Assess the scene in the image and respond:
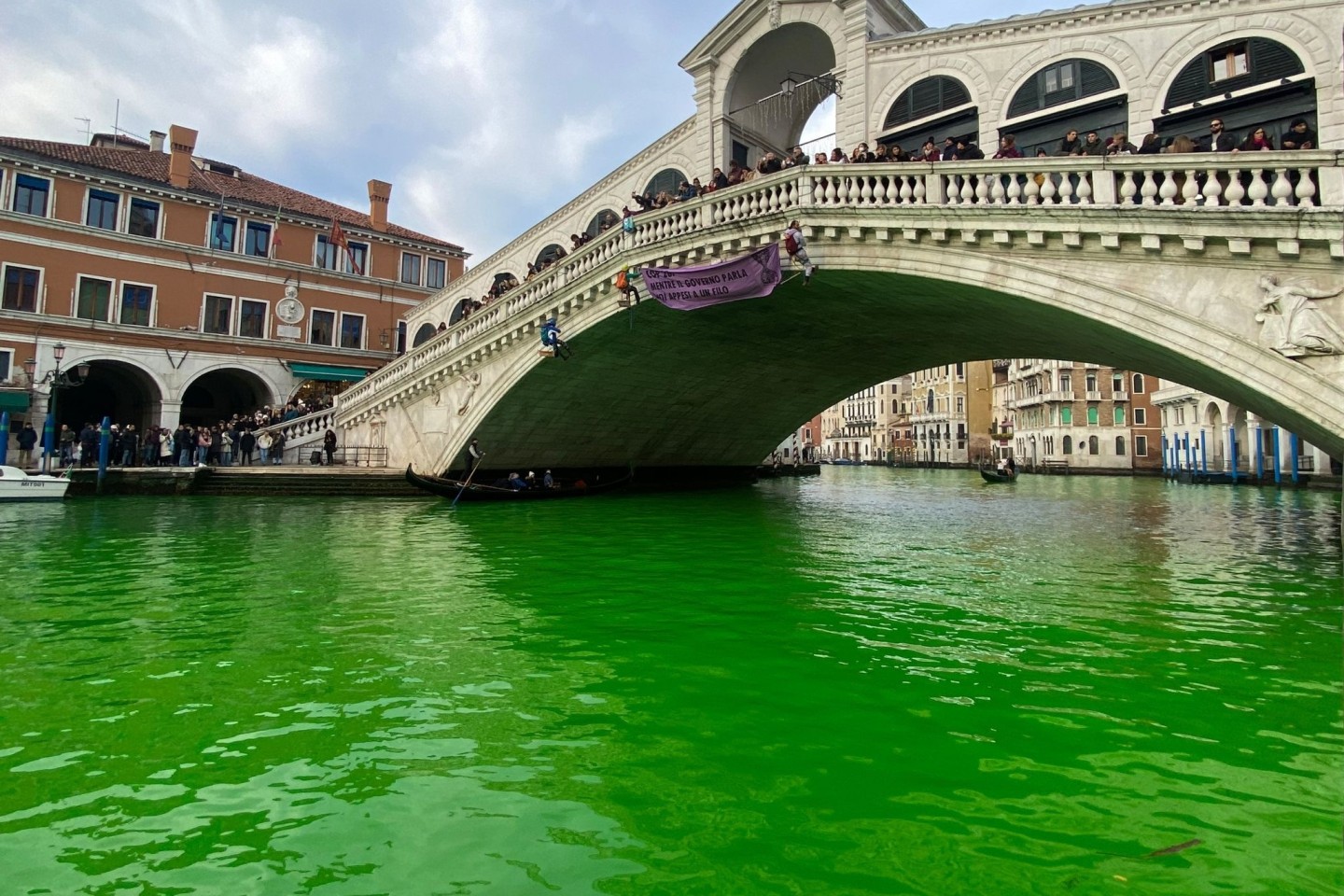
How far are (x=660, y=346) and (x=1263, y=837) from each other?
1551 centimetres

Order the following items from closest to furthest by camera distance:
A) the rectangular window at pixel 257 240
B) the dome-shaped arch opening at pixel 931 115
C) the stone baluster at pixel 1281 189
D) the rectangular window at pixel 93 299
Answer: the stone baluster at pixel 1281 189
the dome-shaped arch opening at pixel 931 115
the rectangular window at pixel 93 299
the rectangular window at pixel 257 240

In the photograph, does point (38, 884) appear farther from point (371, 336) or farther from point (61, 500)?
point (371, 336)

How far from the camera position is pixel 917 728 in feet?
12.5

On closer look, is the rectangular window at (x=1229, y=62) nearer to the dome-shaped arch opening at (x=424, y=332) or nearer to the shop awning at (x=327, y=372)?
the dome-shaped arch opening at (x=424, y=332)

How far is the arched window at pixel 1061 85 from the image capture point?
1285 cm

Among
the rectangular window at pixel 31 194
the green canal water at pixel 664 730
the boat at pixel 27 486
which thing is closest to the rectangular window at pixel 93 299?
the rectangular window at pixel 31 194

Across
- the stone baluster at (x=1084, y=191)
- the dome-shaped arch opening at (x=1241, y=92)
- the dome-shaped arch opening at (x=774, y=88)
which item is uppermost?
the dome-shaped arch opening at (x=774, y=88)

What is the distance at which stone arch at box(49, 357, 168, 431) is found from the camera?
2528 centimetres

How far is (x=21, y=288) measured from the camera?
904 inches

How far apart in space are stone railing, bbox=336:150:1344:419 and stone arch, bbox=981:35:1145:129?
2.43 meters

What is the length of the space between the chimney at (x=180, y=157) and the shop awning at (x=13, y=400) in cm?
844

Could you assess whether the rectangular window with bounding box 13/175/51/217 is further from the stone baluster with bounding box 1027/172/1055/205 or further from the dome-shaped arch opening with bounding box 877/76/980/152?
the stone baluster with bounding box 1027/172/1055/205

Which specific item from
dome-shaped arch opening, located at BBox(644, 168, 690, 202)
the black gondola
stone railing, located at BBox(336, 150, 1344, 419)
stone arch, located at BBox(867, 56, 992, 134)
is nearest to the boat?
stone railing, located at BBox(336, 150, 1344, 419)

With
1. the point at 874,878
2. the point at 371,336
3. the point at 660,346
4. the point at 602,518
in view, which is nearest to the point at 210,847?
the point at 874,878
